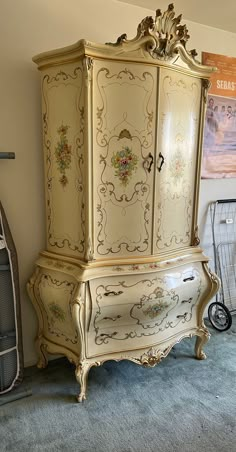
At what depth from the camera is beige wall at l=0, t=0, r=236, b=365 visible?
1.92m

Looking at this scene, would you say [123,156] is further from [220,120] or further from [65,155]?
[220,120]

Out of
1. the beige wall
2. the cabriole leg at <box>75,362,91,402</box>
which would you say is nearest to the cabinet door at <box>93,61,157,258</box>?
the beige wall

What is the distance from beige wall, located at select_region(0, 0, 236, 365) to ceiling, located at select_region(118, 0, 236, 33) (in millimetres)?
98

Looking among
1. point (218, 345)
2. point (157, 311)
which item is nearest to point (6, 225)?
point (157, 311)

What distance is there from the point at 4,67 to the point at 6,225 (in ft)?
3.05

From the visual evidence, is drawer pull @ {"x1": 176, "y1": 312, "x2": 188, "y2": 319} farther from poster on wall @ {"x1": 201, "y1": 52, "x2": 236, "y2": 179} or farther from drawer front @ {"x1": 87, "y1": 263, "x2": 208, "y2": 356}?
poster on wall @ {"x1": 201, "y1": 52, "x2": 236, "y2": 179}

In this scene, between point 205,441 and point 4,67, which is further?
point 4,67

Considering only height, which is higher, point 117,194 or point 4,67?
point 4,67

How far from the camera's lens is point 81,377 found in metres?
1.92

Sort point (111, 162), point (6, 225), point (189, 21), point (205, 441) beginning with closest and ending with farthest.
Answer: point (205, 441)
point (111, 162)
point (6, 225)
point (189, 21)

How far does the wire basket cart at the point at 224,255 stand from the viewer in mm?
2889

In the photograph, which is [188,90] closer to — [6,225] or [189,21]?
[189,21]

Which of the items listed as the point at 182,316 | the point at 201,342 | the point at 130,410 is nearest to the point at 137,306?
the point at 182,316

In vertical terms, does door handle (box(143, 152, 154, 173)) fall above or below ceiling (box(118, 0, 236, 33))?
below
